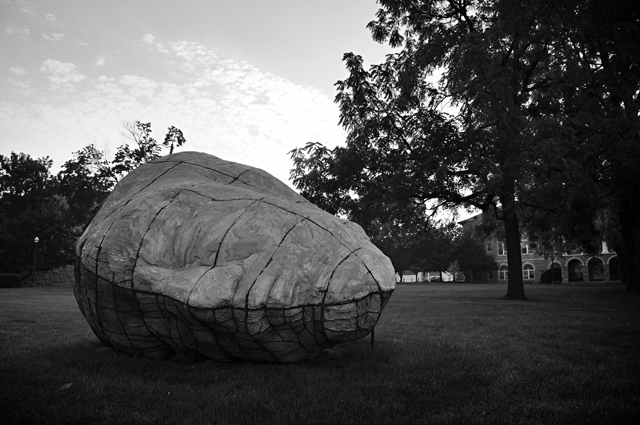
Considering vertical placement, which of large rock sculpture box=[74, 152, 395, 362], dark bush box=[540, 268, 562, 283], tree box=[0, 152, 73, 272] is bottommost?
dark bush box=[540, 268, 562, 283]

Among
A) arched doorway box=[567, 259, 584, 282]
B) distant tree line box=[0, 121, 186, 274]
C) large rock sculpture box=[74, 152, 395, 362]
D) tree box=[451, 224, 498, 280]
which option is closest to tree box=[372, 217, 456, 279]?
tree box=[451, 224, 498, 280]

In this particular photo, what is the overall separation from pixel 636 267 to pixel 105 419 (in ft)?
73.5

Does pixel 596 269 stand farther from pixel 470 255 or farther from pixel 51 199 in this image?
pixel 51 199

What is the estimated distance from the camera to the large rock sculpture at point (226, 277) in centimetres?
467

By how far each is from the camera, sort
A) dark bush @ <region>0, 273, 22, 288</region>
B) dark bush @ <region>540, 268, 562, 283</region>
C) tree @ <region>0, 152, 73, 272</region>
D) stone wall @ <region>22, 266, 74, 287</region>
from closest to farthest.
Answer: dark bush @ <region>0, 273, 22, 288</region>
tree @ <region>0, 152, 73, 272</region>
stone wall @ <region>22, 266, 74, 287</region>
dark bush @ <region>540, 268, 562, 283</region>

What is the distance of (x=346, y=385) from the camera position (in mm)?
4488

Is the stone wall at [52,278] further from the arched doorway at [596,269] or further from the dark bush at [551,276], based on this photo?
the arched doorway at [596,269]

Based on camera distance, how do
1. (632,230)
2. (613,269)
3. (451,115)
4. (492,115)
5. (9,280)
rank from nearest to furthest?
(492,115) → (451,115) → (632,230) → (9,280) → (613,269)

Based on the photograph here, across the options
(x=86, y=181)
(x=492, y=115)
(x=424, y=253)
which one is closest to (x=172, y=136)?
(x=86, y=181)

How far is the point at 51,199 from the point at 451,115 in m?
39.9

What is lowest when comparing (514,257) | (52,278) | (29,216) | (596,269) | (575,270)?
(52,278)

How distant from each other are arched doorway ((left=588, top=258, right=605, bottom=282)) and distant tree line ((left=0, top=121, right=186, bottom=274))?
61.0 metres

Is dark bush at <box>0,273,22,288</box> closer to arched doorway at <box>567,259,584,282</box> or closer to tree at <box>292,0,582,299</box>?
tree at <box>292,0,582,299</box>

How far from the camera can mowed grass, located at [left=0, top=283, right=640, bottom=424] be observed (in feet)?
11.9
